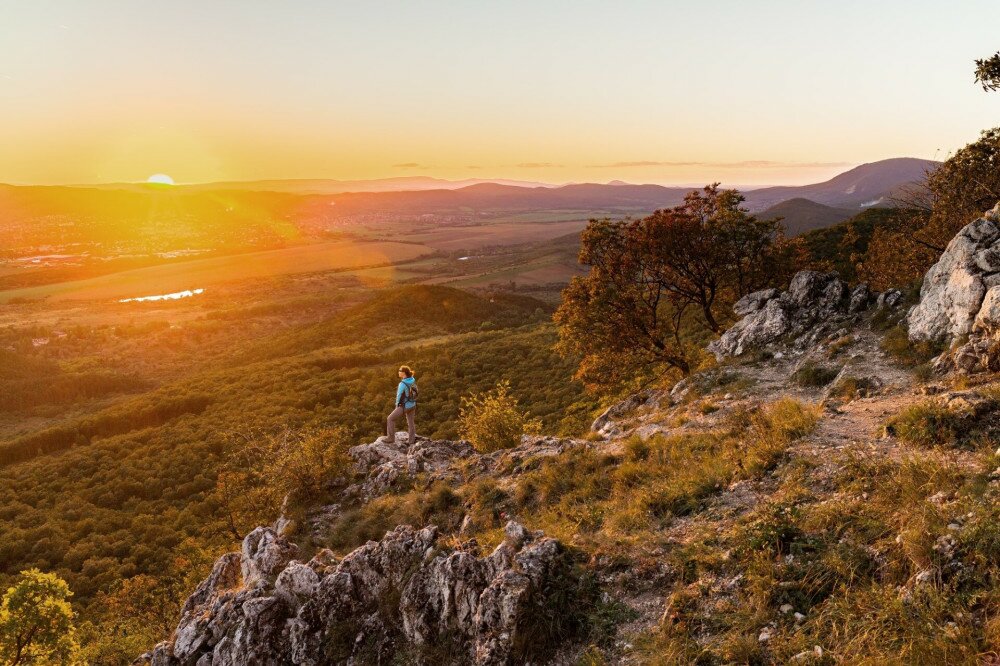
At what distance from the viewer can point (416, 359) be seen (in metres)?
66.8

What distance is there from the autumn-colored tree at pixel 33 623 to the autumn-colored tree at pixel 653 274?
2421 centimetres

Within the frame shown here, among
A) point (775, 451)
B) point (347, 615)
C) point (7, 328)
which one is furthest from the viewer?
point (7, 328)

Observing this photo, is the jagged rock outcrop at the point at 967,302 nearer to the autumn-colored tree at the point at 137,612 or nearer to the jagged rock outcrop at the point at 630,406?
the jagged rock outcrop at the point at 630,406

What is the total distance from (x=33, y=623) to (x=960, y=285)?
34922 millimetres

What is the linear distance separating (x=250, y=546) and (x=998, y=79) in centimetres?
3907

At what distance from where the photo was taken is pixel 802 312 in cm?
2503

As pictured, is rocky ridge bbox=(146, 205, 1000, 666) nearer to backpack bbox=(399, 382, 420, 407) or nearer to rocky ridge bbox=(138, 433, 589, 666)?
rocky ridge bbox=(138, 433, 589, 666)

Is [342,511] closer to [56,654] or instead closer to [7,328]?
[56,654]

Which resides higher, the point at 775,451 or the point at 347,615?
the point at 775,451

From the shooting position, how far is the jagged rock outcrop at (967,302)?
1519 cm

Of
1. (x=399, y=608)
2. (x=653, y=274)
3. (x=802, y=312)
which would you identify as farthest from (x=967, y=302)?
(x=399, y=608)

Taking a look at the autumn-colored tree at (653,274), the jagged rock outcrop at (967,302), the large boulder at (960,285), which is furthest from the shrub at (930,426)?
the autumn-colored tree at (653,274)

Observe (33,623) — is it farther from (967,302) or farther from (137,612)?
(967,302)

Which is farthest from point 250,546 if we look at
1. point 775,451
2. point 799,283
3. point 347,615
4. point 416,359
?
point 416,359
